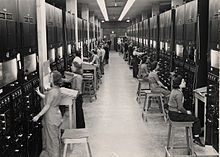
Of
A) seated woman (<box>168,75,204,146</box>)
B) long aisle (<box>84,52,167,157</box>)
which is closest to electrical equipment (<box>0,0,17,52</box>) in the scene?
long aisle (<box>84,52,167,157</box>)

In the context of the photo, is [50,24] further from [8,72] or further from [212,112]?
[212,112]

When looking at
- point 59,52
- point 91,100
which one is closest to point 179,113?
point 59,52

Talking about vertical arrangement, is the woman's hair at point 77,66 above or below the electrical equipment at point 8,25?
below

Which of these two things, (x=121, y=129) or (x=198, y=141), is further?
(x=121, y=129)

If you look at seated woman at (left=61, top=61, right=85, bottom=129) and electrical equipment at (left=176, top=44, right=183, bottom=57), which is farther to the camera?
electrical equipment at (left=176, top=44, right=183, bottom=57)

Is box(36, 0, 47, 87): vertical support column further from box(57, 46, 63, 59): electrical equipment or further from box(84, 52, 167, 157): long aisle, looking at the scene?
box(57, 46, 63, 59): electrical equipment

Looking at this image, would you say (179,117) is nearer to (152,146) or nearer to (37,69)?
(152,146)

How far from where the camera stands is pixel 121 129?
7.73 m

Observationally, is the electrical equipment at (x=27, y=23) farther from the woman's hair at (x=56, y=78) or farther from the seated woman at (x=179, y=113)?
the seated woman at (x=179, y=113)

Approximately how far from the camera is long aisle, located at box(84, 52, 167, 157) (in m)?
6.37

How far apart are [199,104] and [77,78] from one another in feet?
10.6

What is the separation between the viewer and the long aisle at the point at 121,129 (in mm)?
6366

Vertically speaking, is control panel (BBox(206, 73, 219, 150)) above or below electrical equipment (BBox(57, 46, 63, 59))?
below

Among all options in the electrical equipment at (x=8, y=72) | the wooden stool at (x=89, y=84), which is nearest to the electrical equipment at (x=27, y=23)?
the electrical equipment at (x=8, y=72)
